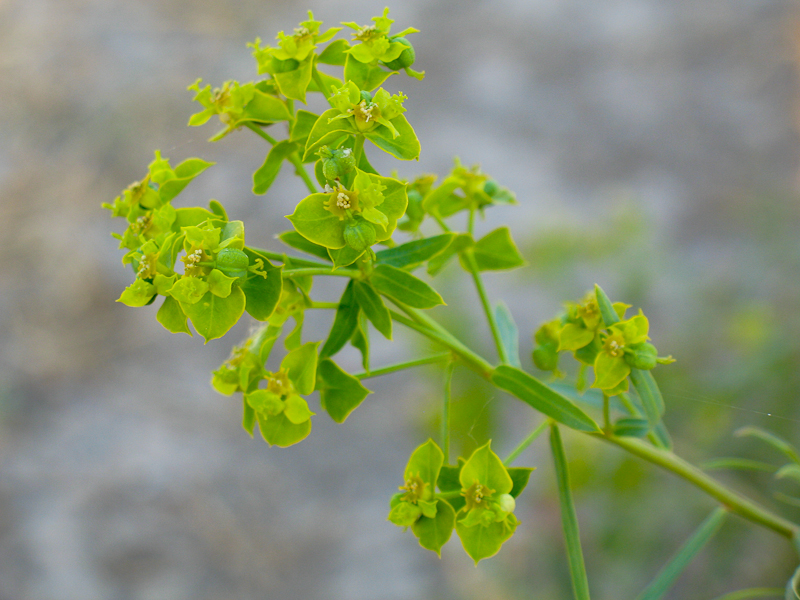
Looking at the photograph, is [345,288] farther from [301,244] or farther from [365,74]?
[365,74]

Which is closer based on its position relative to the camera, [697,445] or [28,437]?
[697,445]

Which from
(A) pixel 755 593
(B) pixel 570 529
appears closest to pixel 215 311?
(B) pixel 570 529

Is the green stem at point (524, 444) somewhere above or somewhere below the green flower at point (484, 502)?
above

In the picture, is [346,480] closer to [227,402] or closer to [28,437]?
[227,402]

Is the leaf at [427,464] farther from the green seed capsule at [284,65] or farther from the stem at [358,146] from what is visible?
the green seed capsule at [284,65]

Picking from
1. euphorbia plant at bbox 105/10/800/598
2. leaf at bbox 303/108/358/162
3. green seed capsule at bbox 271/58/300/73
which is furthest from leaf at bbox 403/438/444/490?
green seed capsule at bbox 271/58/300/73

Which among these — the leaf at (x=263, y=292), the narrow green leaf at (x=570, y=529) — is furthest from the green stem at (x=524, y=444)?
the leaf at (x=263, y=292)

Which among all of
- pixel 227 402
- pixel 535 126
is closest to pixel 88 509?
pixel 227 402
